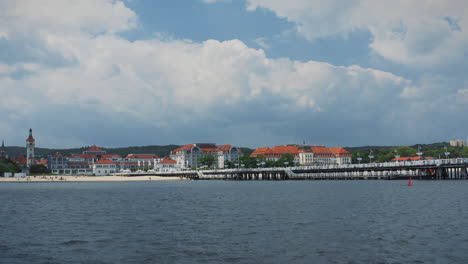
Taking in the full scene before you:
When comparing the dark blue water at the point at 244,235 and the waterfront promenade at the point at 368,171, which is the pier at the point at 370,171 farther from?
the dark blue water at the point at 244,235

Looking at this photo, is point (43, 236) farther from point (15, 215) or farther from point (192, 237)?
point (15, 215)

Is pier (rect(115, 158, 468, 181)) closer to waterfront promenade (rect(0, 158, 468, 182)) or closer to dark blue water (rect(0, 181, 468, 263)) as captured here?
waterfront promenade (rect(0, 158, 468, 182))

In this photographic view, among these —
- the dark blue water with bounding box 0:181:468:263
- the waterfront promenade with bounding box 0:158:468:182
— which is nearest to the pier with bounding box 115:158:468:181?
the waterfront promenade with bounding box 0:158:468:182

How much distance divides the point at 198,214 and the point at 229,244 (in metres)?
17.2

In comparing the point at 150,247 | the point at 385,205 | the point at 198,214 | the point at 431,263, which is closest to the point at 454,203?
the point at 385,205

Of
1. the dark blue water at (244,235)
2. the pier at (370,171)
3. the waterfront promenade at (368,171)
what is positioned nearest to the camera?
the dark blue water at (244,235)

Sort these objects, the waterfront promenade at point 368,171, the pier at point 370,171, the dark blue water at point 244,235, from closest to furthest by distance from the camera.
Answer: the dark blue water at point 244,235
the pier at point 370,171
the waterfront promenade at point 368,171

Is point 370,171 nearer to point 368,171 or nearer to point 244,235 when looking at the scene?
point 368,171

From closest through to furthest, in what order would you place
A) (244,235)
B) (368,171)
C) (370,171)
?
(244,235)
(370,171)
(368,171)

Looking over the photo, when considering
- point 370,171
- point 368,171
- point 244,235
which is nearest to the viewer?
point 244,235

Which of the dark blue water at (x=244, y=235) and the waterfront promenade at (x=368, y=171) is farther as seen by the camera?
the waterfront promenade at (x=368, y=171)

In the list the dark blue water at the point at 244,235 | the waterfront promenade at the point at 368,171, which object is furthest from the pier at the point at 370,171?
the dark blue water at the point at 244,235

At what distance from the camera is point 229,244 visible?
28.8 meters

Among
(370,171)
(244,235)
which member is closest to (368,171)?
(370,171)
